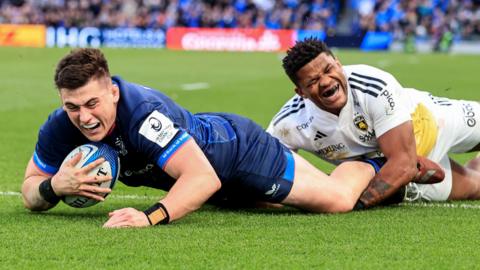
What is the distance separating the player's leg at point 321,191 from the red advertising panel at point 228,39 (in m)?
33.7

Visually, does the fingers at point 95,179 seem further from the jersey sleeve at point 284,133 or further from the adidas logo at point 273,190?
the jersey sleeve at point 284,133

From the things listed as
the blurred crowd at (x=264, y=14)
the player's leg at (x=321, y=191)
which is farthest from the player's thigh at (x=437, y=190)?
the blurred crowd at (x=264, y=14)

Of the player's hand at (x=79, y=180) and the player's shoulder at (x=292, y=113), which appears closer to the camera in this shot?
the player's hand at (x=79, y=180)

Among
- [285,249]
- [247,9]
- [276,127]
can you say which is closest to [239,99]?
[276,127]

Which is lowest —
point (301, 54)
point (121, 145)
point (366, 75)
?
point (121, 145)

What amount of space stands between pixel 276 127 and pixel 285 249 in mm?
2534

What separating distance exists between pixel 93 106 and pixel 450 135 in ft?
9.89

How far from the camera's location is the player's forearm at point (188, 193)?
584cm

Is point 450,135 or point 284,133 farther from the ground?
point 450,135

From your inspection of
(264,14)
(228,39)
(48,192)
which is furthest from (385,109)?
(264,14)

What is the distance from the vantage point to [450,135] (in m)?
7.53

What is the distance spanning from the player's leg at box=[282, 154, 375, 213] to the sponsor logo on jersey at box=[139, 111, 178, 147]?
3.58 feet

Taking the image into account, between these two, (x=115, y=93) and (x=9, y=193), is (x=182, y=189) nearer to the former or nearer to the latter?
(x=115, y=93)

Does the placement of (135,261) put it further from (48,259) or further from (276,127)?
(276,127)
